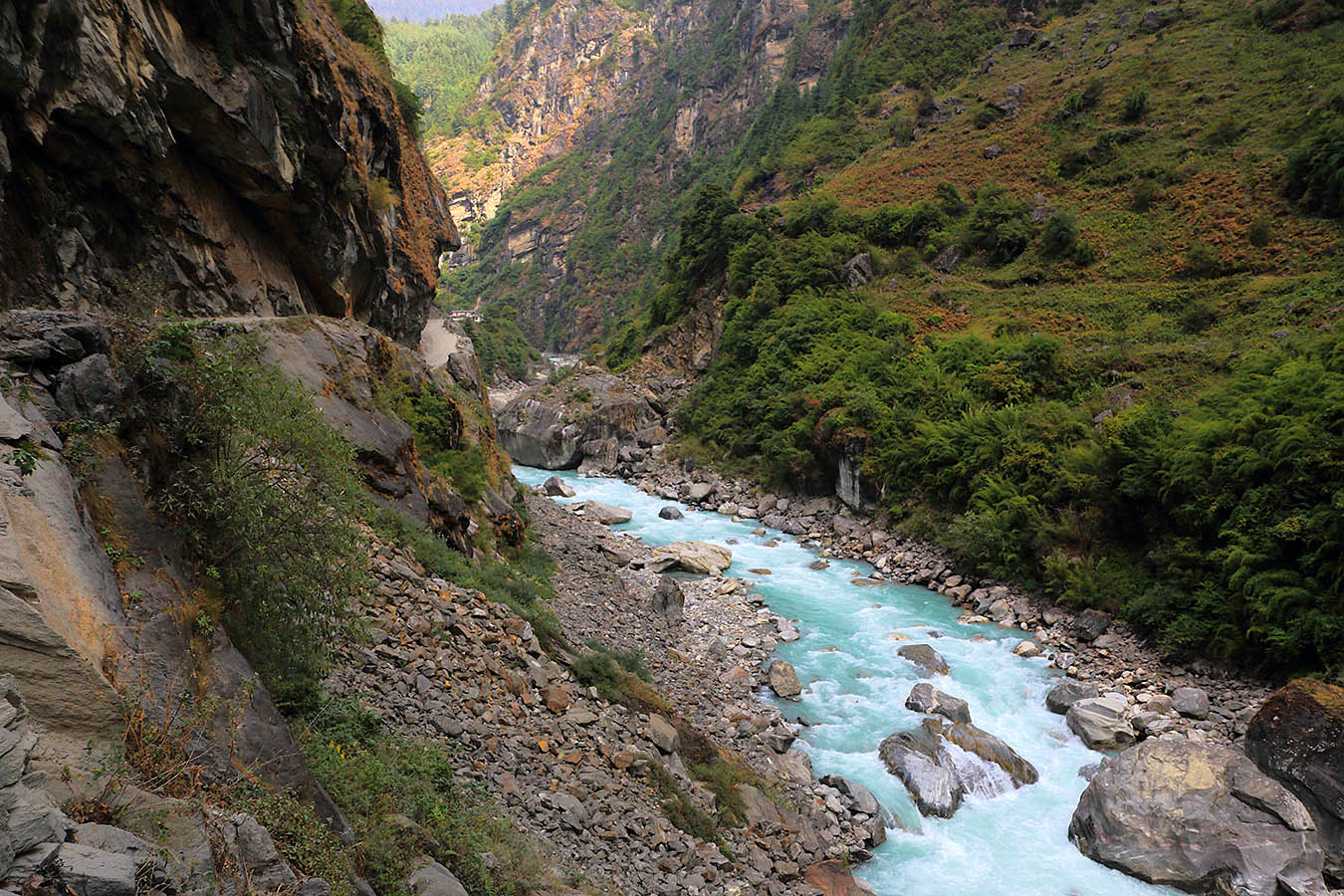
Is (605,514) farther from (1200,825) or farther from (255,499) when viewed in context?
(255,499)

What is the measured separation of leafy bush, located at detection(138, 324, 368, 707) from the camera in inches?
198

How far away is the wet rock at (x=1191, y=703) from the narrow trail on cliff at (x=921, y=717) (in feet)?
7.32

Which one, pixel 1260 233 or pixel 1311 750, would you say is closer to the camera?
pixel 1311 750

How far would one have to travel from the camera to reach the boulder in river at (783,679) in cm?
1380

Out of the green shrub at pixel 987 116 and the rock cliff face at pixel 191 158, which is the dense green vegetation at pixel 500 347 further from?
the rock cliff face at pixel 191 158

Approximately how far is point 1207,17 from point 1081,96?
13.1 m

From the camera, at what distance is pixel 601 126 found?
512 ft

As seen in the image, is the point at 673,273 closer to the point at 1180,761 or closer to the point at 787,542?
the point at 787,542

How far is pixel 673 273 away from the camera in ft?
169

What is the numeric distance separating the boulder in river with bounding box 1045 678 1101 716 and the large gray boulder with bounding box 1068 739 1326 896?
3.24m

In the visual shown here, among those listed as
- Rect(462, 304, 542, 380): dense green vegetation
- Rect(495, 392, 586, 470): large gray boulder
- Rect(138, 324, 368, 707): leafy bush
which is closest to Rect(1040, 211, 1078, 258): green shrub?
Rect(495, 392, 586, 470): large gray boulder

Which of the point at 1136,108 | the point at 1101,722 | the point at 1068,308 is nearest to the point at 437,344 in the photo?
the point at 1068,308

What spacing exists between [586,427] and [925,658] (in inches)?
1069

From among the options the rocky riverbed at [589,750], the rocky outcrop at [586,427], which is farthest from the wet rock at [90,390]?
the rocky outcrop at [586,427]
